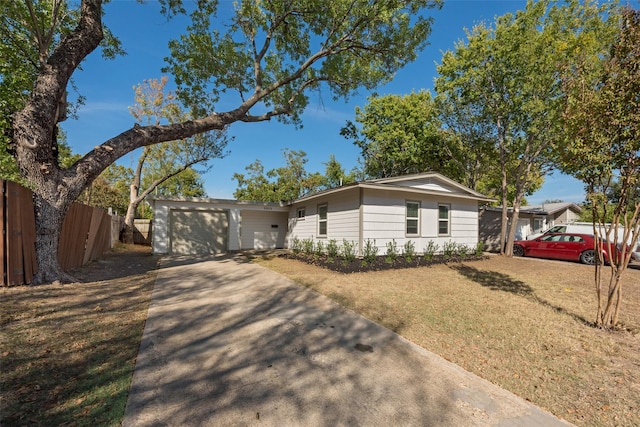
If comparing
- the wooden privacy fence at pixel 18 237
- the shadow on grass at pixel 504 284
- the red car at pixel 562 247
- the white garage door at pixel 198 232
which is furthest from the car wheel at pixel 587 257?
the wooden privacy fence at pixel 18 237

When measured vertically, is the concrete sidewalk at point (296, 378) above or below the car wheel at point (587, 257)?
below

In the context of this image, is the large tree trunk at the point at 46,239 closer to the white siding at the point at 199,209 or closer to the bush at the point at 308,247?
the white siding at the point at 199,209

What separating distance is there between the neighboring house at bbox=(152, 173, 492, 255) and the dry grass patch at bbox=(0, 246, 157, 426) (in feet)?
22.8

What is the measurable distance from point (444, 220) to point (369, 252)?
4544 millimetres

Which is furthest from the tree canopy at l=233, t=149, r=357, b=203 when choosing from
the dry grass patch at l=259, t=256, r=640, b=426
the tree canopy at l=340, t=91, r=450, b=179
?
the dry grass patch at l=259, t=256, r=640, b=426

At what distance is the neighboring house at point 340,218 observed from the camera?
10.4 meters

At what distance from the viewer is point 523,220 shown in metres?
19.4

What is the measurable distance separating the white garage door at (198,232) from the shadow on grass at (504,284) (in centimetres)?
1078

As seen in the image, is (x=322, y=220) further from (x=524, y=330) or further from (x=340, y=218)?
(x=524, y=330)

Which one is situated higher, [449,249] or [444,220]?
[444,220]

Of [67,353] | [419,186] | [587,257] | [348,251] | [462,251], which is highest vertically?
[419,186]

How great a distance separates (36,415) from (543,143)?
16245 mm

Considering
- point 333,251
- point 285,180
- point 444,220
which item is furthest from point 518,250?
point 285,180

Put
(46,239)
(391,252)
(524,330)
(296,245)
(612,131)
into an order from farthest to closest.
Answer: (296,245) < (391,252) < (46,239) < (524,330) < (612,131)
